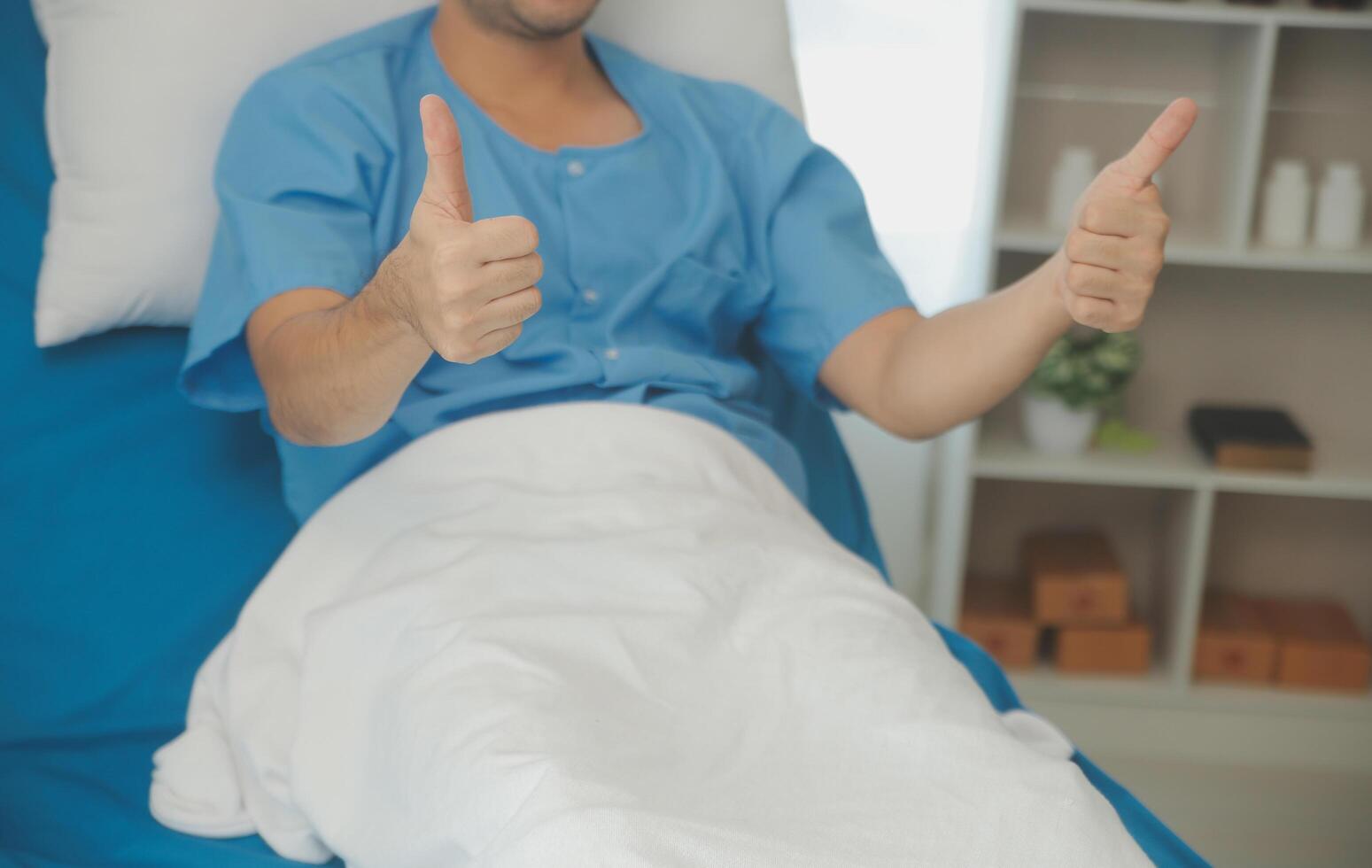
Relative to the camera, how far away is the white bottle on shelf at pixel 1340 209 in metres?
1.99

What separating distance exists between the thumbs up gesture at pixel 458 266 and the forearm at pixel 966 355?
0.44 m

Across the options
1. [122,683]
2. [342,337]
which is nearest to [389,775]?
[342,337]

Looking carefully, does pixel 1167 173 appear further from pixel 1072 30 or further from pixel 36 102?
pixel 36 102

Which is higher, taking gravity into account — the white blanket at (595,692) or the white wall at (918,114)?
the white wall at (918,114)

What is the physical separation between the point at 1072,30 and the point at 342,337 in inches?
59.5

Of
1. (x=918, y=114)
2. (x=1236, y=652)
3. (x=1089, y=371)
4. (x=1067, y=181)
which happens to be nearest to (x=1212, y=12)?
(x=1067, y=181)

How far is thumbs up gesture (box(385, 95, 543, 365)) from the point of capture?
85 centimetres

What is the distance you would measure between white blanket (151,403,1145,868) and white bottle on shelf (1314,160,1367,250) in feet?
3.90

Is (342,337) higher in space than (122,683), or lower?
higher

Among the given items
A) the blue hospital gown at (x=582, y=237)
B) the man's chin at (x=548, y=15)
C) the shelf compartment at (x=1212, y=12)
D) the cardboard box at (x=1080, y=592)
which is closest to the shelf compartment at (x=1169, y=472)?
the cardboard box at (x=1080, y=592)

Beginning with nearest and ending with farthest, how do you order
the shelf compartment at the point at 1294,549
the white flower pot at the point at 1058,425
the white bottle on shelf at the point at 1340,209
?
the white bottle on shelf at the point at 1340,209 → the white flower pot at the point at 1058,425 → the shelf compartment at the point at 1294,549

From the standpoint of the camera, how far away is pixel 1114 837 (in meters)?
0.82

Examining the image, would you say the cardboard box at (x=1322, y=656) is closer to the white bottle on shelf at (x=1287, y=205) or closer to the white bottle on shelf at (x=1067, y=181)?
the white bottle on shelf at (x=1287, y=205)

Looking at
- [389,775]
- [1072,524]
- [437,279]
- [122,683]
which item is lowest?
[1072,524]
